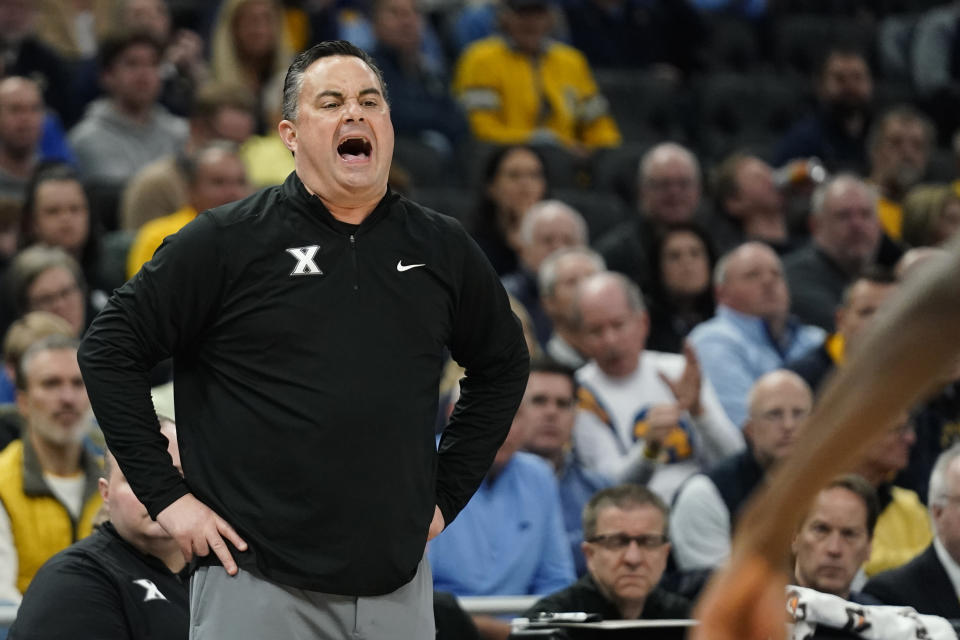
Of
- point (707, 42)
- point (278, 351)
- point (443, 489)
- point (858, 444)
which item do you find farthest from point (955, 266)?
point (707, 42)

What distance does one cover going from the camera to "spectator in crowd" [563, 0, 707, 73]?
10195mm

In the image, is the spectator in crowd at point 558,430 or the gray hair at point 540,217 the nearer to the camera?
the spectator in crowd at point 558,430

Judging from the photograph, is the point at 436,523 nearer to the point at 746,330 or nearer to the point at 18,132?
the point at 746,330

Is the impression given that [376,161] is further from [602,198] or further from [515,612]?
[602,198]

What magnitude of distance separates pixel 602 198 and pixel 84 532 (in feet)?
13.6

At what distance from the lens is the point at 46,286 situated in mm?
5977

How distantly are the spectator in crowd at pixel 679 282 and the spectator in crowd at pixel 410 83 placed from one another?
177cm

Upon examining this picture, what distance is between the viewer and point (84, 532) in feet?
15.8

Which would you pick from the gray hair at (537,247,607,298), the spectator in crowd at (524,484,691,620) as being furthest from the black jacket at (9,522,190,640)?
the gray hair at (537,247,607,298)

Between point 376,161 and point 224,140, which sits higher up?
point 224,140

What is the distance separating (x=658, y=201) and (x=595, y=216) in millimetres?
516

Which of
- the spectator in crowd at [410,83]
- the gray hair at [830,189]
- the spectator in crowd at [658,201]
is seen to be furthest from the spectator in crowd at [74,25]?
the gray hair at [830,189]

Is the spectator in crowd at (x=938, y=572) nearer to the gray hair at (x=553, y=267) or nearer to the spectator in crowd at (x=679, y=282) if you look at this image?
the gray hair at (x=553, y=267)

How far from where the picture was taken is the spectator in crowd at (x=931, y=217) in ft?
26.0
